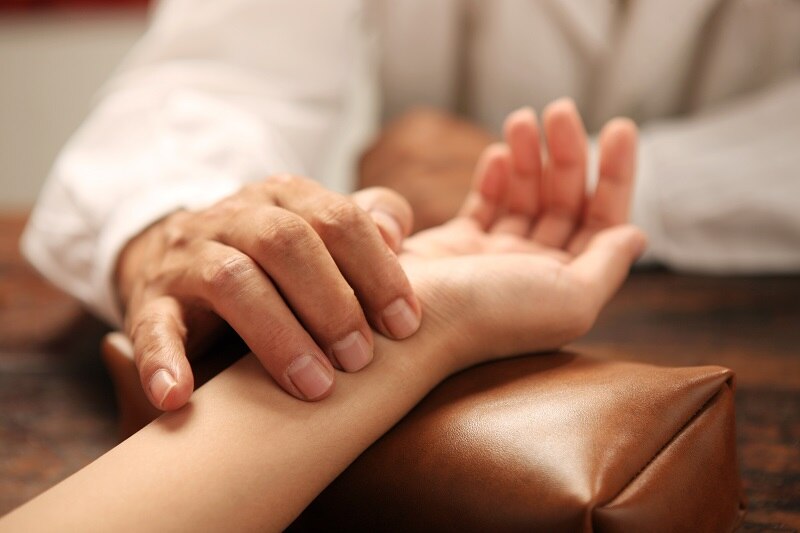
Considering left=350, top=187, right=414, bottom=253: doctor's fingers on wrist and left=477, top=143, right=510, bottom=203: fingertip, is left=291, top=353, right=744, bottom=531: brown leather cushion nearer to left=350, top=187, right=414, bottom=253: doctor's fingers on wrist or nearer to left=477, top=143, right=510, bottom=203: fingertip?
left=350, top=187, right=414, bottom=253: doctor's fingers on wrist

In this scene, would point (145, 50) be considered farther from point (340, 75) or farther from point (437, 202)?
point (437, 202)

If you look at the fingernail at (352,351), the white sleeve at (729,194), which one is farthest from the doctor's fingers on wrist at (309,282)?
the white sleeve at (729,194)

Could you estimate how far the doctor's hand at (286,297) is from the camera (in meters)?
0.45

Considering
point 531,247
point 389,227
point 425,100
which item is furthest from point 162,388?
point 425,100

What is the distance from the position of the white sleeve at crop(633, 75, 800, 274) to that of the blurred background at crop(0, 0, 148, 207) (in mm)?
1664

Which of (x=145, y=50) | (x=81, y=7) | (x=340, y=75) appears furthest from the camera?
(x=81, y=7)

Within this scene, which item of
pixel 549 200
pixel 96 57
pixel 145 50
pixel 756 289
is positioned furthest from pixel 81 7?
pixel 756 289

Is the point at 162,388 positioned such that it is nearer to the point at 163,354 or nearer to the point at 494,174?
the point at 163,354

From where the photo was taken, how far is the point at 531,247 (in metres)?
0.68

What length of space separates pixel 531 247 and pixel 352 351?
0.27 metres

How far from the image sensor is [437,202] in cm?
88

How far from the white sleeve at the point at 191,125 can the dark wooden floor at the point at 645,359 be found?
82 mm

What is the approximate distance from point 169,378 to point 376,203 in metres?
0.22

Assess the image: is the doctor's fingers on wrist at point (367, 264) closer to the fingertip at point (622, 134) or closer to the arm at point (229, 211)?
the arm at point (229, 211)
